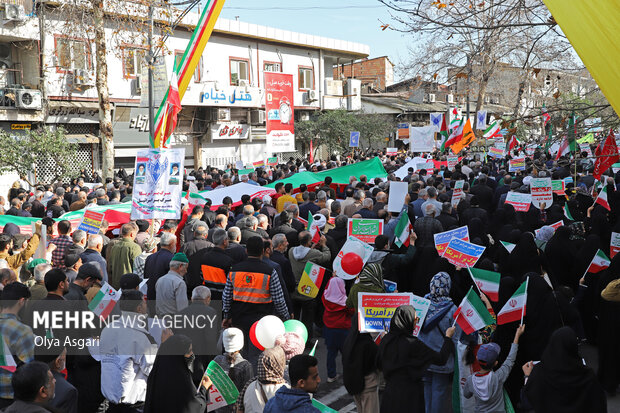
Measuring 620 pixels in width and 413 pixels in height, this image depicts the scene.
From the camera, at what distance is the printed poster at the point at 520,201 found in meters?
10.1

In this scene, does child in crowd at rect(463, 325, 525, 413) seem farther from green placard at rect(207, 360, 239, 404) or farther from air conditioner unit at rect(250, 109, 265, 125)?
air conditioner unit at rect(250, 109, 265, 125)

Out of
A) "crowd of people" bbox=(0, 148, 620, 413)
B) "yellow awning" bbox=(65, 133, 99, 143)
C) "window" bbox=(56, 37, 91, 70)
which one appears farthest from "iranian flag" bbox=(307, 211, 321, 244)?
"yellow awning" bbox=(65, 133, 99, 143)

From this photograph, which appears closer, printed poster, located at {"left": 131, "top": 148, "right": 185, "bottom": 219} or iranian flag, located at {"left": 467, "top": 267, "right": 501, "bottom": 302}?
iranian flag, located at {"left": 467, "top": 267, "right": 501, "bottom": 302}

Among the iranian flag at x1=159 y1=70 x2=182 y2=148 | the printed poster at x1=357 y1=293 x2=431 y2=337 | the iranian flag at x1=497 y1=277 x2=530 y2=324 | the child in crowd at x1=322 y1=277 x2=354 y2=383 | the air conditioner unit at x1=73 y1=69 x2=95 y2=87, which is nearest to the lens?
the printed poster at x1=357 y1=293 x2=431 y2=337

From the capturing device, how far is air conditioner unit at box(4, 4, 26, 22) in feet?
70.5

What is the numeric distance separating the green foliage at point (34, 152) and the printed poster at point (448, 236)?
1516cm

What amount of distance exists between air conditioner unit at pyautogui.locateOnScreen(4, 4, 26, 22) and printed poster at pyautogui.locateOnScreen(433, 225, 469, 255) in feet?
65.5

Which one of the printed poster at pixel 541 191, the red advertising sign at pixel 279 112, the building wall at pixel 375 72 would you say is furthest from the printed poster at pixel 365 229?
the building wall at pixel 375 72

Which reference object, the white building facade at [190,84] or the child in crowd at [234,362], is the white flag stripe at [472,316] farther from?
the white building facade at [190,84]

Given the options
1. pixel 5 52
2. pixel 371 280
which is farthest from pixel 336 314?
pixel 5 52

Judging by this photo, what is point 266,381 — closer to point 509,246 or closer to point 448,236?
point 448,236

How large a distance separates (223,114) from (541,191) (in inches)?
896

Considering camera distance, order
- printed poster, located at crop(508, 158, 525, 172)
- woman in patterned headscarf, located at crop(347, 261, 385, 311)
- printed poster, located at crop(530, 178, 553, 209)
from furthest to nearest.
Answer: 1. printed poster, located at crop(508, 158, 525, 172)
2. printed poster, located at crop(530, 178, 553, 209)
3. woman in patterned headscarf, located at crop(347, 261, 385, 311)

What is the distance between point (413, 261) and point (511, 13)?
3.25m
